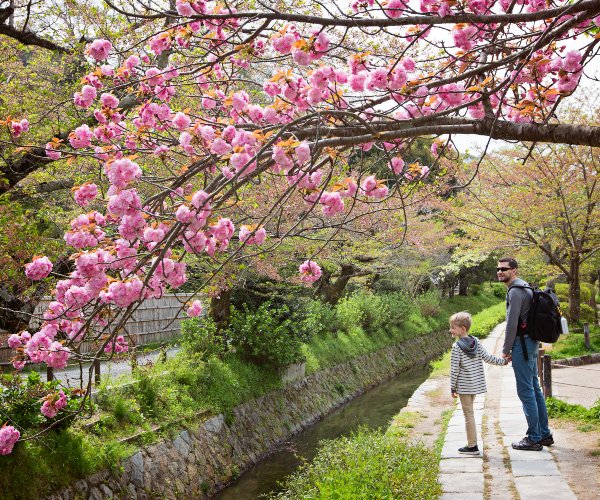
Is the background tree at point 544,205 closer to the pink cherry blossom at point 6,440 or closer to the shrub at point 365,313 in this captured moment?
the shrub at point 365,313

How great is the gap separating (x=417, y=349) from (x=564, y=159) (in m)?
9.60

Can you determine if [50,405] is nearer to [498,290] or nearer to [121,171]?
[121,171]

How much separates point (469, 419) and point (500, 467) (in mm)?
511

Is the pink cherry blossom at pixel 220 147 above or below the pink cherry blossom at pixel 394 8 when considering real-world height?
below

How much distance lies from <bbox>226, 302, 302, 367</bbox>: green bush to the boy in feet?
18.7

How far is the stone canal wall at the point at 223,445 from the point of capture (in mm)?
7105

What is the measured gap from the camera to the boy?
18.9 ft

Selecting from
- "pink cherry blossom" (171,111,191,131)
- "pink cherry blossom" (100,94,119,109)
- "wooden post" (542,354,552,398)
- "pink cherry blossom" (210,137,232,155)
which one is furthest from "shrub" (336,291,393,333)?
"pink cherry blossom" (210,137,232,155)

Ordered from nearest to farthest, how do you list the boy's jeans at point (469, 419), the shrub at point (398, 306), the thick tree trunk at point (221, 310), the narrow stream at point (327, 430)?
1. the boy's jeans at point (469, 419)
2. the narrow stream at point (327, 430)
3. the thick tree trunk at point (221, 310)
4. the shrub at point (398, 306)

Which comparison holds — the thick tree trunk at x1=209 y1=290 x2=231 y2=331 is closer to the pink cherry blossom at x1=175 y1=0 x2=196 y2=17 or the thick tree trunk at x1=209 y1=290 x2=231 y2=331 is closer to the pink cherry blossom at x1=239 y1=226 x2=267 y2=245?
the pink cherry blossom at x1=239 y1=226 x2=267 y2=245

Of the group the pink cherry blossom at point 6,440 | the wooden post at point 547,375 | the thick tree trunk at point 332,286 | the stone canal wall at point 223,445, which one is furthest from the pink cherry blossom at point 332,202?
the thick tree trunk at point 332,286

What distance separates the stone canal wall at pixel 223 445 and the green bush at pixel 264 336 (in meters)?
0.73

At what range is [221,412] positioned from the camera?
966cm

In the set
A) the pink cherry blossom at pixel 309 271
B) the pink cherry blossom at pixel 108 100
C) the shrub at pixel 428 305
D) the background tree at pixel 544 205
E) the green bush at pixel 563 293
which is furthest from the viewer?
the shrub at pixel 428 305
